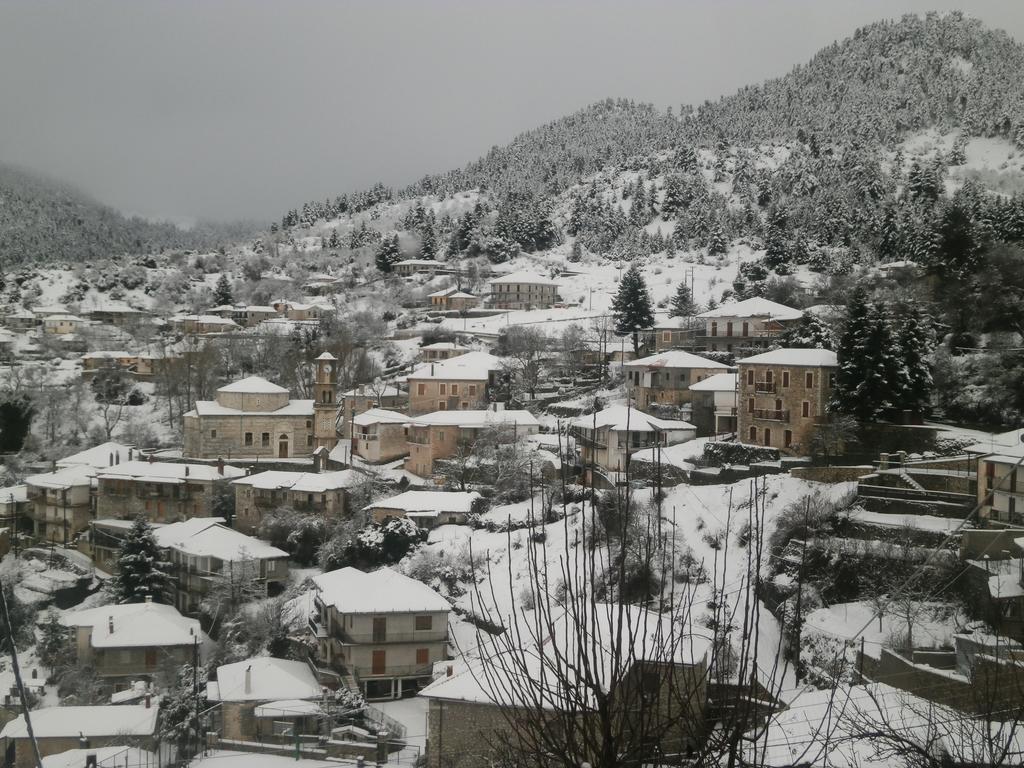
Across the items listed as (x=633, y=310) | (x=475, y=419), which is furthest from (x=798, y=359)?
(x=633, y=310)

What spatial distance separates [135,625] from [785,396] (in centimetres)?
1484

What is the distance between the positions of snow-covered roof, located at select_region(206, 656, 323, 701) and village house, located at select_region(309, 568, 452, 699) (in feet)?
2.49

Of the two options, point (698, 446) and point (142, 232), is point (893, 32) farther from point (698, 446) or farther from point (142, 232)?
point (698, 446)

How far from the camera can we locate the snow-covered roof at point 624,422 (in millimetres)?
20734

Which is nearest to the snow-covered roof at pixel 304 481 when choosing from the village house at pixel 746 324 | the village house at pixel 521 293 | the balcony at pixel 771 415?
the balcony at pixel 771 415

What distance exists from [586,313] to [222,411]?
1751 centimetres

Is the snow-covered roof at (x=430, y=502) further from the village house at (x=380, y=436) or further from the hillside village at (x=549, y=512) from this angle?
the village house at (x=380, y=436)

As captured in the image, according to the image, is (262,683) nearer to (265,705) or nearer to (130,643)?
(265,705)

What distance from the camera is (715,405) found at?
23.2 meters

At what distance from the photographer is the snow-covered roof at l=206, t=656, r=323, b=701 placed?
46.0ft

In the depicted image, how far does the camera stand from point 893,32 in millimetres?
79125

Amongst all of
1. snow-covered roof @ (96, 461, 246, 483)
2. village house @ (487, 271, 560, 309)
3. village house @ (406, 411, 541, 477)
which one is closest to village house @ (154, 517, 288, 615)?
snow-covered roof @ (96, 461, 246, 483)

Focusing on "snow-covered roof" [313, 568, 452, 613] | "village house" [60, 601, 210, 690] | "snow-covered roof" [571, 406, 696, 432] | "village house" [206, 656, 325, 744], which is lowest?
"village house" [60, 601, 210, 690]

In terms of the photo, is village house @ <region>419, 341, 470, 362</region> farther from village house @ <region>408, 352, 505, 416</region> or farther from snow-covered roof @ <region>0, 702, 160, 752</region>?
snow-covered roof @ <region>0, 702, 160, 752</region>
